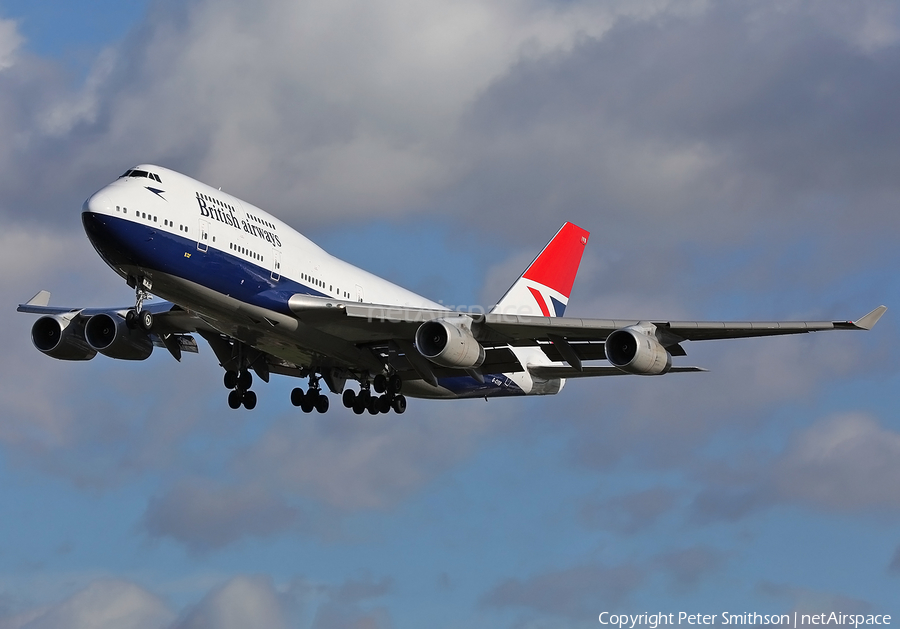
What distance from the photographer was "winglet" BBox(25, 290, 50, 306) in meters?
49.1

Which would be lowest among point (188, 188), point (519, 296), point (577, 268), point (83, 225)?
point (83, 225)

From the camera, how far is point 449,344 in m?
39.4

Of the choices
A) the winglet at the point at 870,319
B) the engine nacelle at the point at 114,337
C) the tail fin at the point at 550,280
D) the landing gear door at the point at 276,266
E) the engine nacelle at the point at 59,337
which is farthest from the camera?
the tail fin at the point at 550,280

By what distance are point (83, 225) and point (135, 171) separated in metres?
2.39

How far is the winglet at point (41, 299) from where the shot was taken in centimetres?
4906

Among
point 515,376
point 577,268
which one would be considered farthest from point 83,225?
point 577,268

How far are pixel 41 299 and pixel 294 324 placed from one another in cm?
1463

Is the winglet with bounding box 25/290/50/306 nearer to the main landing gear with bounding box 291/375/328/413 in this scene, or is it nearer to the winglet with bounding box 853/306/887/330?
the main landing gear with bounding box 291/375/328/413

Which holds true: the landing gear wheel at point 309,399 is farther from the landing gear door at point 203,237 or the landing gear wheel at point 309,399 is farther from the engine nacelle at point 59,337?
the landing gear door at point 203,237

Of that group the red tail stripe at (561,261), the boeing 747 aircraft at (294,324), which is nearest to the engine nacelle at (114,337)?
the boeing 747 aircraft at (294,324)

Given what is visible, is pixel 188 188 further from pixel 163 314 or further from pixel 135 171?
pixel 163 314

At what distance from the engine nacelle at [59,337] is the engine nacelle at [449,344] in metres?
14.4

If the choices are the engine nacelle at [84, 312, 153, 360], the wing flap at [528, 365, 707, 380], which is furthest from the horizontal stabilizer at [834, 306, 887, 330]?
the engine nacelle at [84, 312, 153, 360]

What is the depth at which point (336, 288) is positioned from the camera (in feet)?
139
